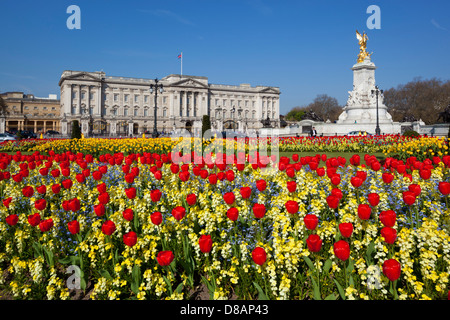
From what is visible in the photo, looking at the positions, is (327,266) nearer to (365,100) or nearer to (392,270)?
(392,270)

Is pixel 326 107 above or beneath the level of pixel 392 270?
above

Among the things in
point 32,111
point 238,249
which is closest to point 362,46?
point 238,249

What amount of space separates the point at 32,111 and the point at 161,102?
35982mm

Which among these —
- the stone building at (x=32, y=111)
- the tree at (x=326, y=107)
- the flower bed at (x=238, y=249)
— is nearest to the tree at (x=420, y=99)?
the tree at (x=326, y=107)

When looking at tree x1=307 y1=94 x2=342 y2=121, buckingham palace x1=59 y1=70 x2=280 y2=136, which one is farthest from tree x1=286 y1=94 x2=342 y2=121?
buckingham palace x1=59 y1=70 x2=280 y2=136

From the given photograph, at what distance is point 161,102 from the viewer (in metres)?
79.9

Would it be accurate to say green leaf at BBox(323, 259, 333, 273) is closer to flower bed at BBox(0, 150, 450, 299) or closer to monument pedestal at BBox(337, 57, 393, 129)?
flower bed at BBox(0, 150, 450, 299)

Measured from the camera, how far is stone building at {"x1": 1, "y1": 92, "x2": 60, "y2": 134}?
7081cm

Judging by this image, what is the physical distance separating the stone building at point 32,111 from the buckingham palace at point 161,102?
18.8ft
